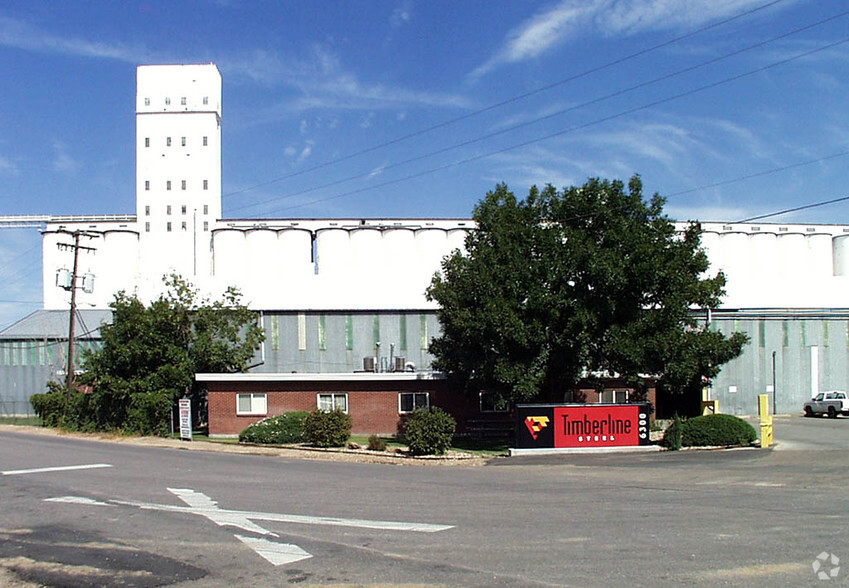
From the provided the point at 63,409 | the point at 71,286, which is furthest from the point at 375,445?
the point at 71,286

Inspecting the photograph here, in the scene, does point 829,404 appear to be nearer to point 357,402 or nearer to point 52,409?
point 357,402

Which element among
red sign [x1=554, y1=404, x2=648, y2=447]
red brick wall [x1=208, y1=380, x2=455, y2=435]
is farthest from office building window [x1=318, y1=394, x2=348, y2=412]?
red sign [x1=554, y1=404, x2=648, y2=447]

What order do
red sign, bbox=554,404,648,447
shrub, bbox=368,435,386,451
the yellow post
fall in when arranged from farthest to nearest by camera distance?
shrub, bbox=368,435,386,451
red sign, bbox=554,404,648,447
the yellow post

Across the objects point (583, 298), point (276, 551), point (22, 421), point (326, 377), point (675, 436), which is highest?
point (583, 298)

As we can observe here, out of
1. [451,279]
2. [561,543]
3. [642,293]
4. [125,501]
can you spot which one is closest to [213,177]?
[451,279]

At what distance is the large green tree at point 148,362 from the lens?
128 ft

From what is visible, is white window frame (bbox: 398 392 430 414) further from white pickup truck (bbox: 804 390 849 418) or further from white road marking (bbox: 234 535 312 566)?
white pickup truck (bbox: 804 390 849 418)

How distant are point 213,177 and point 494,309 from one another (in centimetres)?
6962

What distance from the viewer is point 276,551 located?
10.4 m

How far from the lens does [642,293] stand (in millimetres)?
29859

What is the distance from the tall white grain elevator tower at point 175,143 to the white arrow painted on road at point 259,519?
78.1 metres

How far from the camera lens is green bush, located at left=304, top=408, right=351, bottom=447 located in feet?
101

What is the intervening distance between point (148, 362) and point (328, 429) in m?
14.0

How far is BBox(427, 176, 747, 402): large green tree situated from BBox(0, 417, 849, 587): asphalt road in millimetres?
7580
